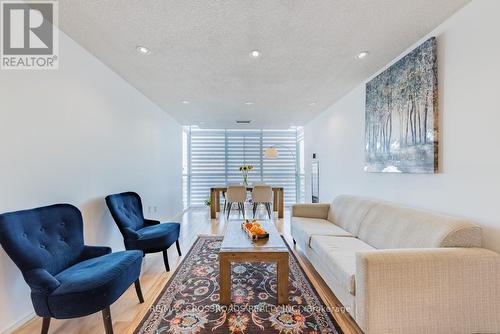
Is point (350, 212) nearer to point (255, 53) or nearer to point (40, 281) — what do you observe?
point (255, 53)

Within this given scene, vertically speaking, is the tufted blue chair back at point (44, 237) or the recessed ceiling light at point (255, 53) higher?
the recessed ceiling light at point (255, 53)

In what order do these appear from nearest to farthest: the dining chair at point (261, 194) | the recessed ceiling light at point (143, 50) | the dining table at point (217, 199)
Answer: the recessed ceiling light at point (143, 50)
the dining chair at point (261, 194)
the dining table at point (217, 199)

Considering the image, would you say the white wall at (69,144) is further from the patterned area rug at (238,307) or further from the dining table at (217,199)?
the dining table at (217,199)

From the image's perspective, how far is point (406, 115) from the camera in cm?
244

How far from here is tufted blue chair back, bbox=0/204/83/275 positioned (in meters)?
1.52

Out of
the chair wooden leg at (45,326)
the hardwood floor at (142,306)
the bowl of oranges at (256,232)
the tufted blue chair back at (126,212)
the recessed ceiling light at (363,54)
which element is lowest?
the hardwood floor at (142,306)

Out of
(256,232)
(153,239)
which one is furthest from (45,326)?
(256,232)

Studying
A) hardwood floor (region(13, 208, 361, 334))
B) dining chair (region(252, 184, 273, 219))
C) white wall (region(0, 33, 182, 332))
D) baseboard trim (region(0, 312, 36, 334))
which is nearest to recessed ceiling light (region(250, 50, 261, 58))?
white wall (region(0, 33, 182, 332))

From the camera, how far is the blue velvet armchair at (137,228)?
2.57 meters

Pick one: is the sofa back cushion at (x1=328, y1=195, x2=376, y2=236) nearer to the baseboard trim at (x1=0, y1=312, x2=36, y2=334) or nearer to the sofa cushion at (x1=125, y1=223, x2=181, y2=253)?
the sofa cushion at (x1=125, y1=223, x2=181, y2=253)

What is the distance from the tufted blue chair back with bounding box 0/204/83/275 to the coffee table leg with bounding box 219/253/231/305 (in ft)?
4.12

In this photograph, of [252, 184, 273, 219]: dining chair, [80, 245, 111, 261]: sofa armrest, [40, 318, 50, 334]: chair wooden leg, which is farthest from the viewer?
[252, 184, 273, 219]: dining chair

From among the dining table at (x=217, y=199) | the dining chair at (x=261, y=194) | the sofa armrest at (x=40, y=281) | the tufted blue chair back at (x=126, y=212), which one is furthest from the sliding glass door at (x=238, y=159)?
the sofa armrest at (x=40, y=281)

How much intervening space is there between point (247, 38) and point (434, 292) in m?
2.55
